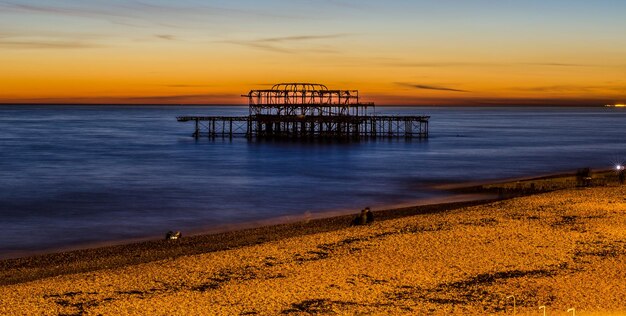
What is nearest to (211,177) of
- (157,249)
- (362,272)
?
(157,249)

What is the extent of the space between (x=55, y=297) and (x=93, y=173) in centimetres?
3272

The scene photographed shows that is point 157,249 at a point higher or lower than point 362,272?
lower

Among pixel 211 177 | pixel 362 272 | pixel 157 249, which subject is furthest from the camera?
pixel 211 177

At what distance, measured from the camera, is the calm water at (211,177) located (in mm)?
26281

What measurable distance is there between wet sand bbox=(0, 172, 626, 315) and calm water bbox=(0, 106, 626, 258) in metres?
6.16

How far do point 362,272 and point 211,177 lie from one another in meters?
28.5

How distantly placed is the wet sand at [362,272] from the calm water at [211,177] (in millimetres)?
6161

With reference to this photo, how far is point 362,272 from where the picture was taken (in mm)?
14531

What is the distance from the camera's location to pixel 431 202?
31000mm

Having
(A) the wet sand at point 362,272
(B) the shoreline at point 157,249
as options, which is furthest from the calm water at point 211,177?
(A) the wet sand at point 362,272

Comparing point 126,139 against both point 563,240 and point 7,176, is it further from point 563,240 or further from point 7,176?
point 563,240

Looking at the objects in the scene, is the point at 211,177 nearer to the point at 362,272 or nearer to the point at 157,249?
the point at 157,249

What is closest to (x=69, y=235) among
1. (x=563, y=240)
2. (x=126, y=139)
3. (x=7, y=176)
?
(x=563, y=240)

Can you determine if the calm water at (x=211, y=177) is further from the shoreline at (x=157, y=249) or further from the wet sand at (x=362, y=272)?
the wet sand at (x=362, y=272)
